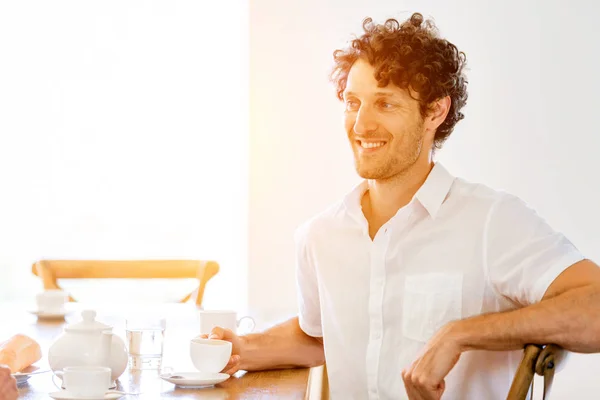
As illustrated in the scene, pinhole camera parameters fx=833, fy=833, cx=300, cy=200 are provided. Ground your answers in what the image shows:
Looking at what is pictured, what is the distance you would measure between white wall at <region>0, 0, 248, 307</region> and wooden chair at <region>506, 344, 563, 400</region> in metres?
2.87

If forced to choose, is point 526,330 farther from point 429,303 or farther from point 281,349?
point 281,349

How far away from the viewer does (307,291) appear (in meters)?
1.89

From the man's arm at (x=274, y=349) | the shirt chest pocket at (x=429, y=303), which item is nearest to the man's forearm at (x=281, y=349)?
the man's arm at (x=274, y=349)

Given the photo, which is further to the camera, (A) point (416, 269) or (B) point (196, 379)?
(A) point (416, 269)

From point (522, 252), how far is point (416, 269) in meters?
0.24

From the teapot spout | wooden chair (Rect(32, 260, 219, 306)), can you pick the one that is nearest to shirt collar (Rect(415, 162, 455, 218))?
the teapot spout

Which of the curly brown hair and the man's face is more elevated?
the curly brown hair

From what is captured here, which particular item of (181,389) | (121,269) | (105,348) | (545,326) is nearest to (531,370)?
(545,326)

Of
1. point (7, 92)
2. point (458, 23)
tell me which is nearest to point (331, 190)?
point (458, 23)

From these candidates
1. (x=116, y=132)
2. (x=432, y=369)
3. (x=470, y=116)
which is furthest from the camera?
(x=116, y=132)

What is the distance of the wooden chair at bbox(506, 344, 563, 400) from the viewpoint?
122 centimetres

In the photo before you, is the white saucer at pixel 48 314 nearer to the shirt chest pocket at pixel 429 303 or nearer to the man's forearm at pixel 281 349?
the man's forearm at pixel 281 349

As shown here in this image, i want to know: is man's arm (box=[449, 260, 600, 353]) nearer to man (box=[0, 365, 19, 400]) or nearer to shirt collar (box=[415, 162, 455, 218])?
shirt collar (box=[415, 162, 455, 218])

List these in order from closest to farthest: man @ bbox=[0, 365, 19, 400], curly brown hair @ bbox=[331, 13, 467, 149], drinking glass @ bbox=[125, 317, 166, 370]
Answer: man @ bbox=[0, 365, 19, 400]
drinking glass @ bbox=[125, 317, 166, 370]
curly brown hair @ bbox=[331, 13, 467, 149]
